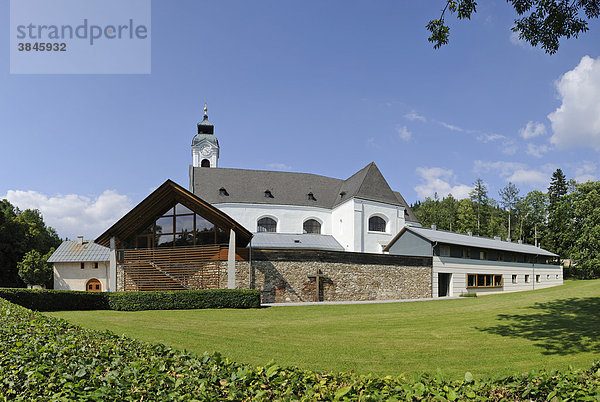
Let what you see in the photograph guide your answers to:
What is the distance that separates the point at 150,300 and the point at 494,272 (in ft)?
87.6

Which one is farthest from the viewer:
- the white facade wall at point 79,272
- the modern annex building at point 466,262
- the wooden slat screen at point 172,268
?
the white facade wall at point 79,272

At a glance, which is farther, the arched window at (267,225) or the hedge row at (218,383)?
the arched window at (267,225)

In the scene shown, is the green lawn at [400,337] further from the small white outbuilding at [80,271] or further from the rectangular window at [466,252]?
the small white outbuilding at [80,271]

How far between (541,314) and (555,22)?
423 inches

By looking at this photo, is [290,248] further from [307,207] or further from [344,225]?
[307,207]

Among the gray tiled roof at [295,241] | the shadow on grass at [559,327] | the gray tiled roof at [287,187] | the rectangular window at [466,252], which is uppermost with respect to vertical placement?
the gray tiled roof at [287,187]

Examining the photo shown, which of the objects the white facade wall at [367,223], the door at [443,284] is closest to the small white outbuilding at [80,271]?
the white facade wall at [367,223]

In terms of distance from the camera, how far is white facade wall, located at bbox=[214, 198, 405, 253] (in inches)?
1399

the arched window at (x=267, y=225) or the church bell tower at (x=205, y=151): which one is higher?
the church bell tower at (x=205, y=151)

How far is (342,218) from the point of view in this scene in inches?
1475

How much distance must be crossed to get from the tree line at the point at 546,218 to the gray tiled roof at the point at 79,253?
41.5 metres

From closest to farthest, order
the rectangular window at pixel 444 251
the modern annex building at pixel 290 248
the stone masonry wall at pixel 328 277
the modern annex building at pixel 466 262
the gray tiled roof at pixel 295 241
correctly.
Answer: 1. the modern annex building at pixel 290 248
2. the stone masonry wall at pixel 328 277
3. the modern annex building at pixel 466 262
4. the rectangular window at pixel 444 251
5. the gray tiled roof at pixel 295 241

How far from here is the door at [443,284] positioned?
1119 inches

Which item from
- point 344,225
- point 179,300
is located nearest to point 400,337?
point 179,300
